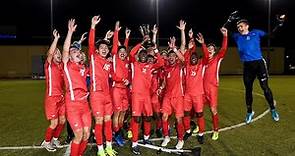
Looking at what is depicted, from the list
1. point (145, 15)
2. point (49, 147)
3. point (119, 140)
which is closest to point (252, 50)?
point (119, 140)

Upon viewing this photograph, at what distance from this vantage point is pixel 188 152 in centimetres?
743

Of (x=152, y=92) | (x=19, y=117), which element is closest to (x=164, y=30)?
(x=19, y=117)

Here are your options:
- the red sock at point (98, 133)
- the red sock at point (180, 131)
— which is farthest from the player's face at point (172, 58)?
the red sock at point (98, 133)

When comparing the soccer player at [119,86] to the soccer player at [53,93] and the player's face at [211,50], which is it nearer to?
the soccer player at [53,93]

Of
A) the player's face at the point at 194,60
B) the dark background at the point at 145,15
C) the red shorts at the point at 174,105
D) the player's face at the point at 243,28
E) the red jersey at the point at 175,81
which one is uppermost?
the dark background at the point at 145,15

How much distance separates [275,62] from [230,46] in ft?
20.7

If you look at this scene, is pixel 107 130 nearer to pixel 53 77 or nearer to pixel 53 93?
pixel 53 93

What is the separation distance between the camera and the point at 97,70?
7391 mm

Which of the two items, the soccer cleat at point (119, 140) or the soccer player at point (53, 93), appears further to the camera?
the soccer cleat at point (119, 140)

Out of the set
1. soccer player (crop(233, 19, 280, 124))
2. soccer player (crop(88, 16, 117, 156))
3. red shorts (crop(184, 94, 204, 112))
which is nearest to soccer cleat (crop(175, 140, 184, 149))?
red shorts (crop(184, 94, 204, 112))

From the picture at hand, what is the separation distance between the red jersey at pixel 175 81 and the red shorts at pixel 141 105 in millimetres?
621

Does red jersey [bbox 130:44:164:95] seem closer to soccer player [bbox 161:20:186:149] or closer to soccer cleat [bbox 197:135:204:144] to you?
soccer player [bbox 161:20:186:149]

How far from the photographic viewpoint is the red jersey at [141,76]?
7.99 m

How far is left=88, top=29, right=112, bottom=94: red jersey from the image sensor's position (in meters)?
7.27
